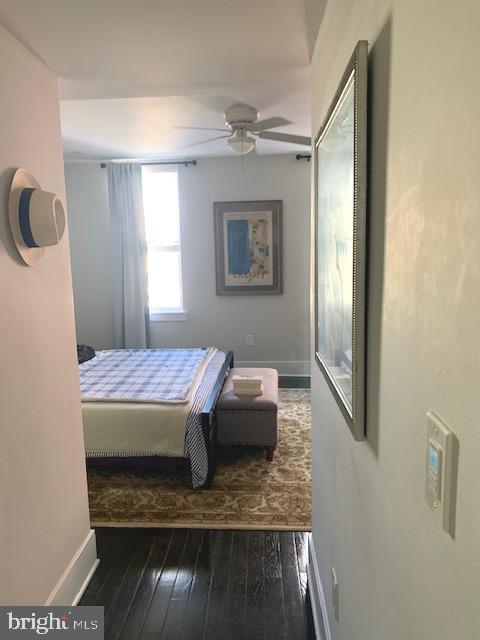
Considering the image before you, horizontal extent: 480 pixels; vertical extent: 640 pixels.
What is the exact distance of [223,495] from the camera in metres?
2.80

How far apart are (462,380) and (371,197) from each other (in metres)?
0.52

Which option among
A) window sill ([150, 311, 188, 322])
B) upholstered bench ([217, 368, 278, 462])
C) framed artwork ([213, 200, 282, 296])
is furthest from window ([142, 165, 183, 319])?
upholstered bench ([217, 368, 278, 462])

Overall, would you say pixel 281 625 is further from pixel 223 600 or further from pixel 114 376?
pixel 114 376

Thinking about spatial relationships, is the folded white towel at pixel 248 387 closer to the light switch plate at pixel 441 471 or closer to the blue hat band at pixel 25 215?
the blue hat band at pixel 25 215

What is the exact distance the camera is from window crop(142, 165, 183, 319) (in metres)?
5.32

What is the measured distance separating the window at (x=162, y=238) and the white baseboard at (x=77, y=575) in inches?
136

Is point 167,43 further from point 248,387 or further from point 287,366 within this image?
point 287,366

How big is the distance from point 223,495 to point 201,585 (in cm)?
73

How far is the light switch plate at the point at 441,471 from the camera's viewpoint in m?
0.56

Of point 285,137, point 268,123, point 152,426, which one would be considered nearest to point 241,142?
point 268,123

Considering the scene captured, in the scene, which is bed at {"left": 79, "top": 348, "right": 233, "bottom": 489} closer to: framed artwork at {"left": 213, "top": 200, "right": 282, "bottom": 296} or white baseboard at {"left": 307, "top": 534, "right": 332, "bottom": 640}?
white baseboard at {"left": 307, "top": 534, "right": 332, "bottom": 640}

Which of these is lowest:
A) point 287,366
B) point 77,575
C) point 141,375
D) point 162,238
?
point 77,575

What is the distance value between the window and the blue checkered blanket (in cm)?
116

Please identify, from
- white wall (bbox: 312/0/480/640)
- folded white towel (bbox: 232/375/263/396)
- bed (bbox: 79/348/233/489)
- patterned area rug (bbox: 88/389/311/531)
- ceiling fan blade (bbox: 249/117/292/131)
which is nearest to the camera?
white wall (bbox: 312/0/480/640)
